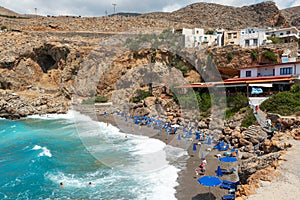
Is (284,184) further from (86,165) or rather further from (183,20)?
(183,20)

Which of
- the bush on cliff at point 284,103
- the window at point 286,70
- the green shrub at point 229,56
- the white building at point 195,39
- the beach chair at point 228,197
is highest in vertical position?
the white building at point 195,39

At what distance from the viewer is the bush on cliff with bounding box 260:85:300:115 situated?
Answer: 1781 cm

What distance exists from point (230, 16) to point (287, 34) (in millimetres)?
40566

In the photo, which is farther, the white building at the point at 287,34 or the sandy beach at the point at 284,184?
the white building at the point at 287,34

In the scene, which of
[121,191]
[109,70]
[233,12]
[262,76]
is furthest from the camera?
[233,12]

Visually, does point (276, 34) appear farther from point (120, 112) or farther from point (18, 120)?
point (18, 120)

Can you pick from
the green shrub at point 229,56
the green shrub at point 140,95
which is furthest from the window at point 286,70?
the green shrub at point 140,95

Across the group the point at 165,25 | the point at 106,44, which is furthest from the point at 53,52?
the point at 165,25

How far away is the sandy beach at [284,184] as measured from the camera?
7.02m

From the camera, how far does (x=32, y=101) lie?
38.0 metres

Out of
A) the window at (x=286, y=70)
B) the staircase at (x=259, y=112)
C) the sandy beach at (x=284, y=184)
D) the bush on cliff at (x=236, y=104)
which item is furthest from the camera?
the window at (x=286, y=70)

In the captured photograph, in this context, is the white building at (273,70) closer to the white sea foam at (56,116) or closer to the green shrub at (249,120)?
the green shrub at (249,120)

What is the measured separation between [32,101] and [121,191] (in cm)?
3151

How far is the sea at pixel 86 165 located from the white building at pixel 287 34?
2509 centimetres
